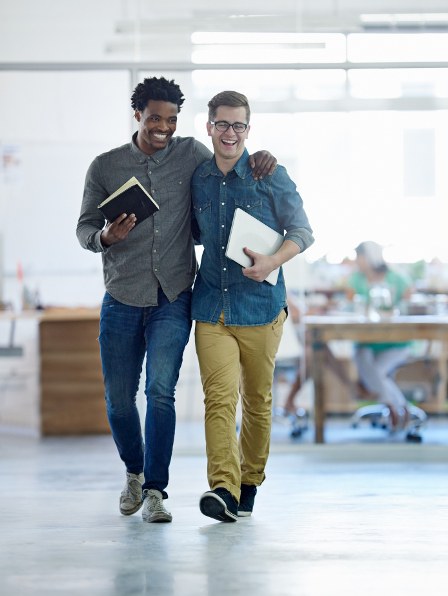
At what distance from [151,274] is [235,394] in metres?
0.49

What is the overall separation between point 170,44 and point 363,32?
3.46 feet

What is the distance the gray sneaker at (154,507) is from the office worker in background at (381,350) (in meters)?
3.09

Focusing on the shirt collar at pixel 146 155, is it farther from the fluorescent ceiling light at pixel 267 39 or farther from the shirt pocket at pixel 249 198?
the fluorescent ceiling light at pixel 267 39

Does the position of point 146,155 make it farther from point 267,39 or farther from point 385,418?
point 385,418

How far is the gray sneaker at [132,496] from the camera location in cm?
398

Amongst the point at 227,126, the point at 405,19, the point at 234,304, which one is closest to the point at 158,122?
the point at 227,126

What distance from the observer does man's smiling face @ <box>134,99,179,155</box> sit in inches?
147

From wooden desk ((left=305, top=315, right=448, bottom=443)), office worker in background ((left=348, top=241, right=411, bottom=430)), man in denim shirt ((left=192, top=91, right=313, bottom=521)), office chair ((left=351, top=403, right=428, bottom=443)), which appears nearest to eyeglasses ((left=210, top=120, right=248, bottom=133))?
man in denim shirt ((left=192, top=91, right=313, bottom=521))

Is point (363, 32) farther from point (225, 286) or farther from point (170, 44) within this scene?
point (225, 286)

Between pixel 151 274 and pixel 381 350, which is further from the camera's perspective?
pixel 381 350

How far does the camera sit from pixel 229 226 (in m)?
3.80

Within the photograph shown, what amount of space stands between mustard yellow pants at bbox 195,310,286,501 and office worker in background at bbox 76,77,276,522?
0.12 m

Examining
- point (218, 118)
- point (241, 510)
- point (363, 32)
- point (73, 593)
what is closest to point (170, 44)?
point (363, 32)

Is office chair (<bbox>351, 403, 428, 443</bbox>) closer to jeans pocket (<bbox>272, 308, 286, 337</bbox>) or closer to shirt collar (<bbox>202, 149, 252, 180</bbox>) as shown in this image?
jeans pocket (<bbox>272, 308, 286, 337</bbox>)
